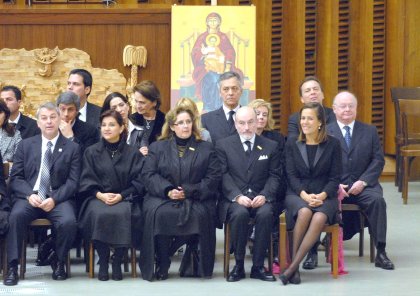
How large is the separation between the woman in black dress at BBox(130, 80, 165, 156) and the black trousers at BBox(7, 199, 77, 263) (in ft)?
3.15

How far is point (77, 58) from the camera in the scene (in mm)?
11062

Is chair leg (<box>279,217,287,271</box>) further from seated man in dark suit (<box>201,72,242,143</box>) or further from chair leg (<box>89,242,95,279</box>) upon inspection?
chair leg (<box>89,242,95,279</box>)

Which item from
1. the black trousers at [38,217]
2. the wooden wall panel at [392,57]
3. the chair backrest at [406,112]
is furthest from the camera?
the wooden wall panel at [392,57]

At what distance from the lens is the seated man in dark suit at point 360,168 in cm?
881

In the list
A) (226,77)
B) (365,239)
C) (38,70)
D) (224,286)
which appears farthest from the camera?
(38,70)

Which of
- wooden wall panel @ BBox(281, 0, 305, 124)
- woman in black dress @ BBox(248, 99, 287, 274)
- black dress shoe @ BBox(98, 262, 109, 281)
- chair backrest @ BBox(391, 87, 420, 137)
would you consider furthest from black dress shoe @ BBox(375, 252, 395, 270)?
wooden wall panel @ BBox(281, 0, 305, 124)

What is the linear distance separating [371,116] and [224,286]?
217 inches

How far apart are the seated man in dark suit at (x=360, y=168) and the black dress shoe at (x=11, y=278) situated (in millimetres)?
2542

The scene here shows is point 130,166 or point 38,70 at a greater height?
point 38,70

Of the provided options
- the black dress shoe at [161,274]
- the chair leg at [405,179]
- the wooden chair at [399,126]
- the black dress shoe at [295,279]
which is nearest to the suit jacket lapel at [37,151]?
the black dress shoe at [161,274]

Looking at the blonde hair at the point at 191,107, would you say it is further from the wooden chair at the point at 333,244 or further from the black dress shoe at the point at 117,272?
the black dress shoe at the point at 117,272

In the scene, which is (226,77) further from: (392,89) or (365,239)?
(392,89)

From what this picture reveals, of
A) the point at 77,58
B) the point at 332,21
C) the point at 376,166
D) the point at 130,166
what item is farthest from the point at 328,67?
the point at 130,166

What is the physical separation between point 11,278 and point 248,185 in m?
1.83
